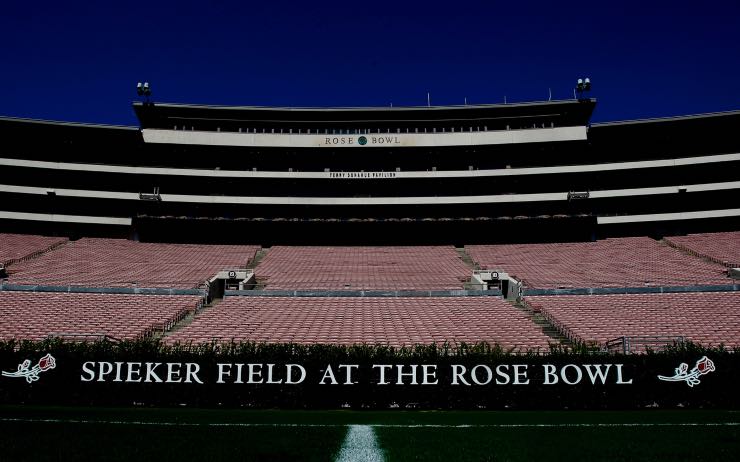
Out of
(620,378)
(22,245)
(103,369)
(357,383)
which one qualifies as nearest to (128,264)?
(22,245)

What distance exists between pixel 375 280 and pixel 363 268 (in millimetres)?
3651

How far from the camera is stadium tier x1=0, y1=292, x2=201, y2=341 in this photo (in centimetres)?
1783

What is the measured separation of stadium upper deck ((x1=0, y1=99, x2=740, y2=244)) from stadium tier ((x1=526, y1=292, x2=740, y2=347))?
1537cm

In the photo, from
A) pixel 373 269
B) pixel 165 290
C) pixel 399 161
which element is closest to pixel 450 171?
pixel 399 161

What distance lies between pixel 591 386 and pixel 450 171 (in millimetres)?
27107

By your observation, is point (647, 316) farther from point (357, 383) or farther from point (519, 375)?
point (357, 383)

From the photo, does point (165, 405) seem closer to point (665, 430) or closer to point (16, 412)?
point (16, 412)

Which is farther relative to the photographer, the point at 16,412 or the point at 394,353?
the point at 394,353

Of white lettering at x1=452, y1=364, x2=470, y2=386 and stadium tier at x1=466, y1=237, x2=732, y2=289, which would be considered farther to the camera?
stadium tier at x1=466, y1=237, x2=732, y2=289

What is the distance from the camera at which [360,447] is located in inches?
309

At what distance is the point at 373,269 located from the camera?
103 feet

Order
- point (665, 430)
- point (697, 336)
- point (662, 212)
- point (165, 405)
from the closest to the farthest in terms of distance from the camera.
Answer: point (665, 430)
point (165, 405)
point (697, 336)
point (662, 212)

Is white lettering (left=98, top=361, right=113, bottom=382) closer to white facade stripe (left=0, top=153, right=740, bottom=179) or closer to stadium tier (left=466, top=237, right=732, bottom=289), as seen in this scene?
stadium tier (left=466, top=237, right=732, bottom=289)

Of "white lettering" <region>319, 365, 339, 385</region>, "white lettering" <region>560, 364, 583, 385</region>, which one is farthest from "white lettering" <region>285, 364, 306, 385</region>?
"white lettering" <region>560, 364, 583, 385</region>
